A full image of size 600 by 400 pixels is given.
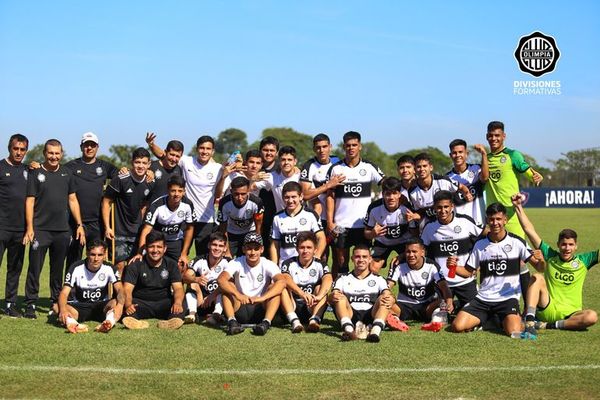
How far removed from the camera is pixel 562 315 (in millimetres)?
8594

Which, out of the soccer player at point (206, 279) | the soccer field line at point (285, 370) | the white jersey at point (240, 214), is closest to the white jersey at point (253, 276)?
the soccer player at point (206, 279)

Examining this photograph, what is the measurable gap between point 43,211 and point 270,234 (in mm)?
2896

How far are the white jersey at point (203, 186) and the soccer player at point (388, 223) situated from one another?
2158 millimetres

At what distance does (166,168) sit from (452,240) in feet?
13.2

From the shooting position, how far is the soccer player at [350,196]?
1010 cm

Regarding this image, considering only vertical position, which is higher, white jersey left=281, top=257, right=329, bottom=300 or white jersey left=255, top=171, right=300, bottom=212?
white jersey left=255, top=171, right=300, bottom=212

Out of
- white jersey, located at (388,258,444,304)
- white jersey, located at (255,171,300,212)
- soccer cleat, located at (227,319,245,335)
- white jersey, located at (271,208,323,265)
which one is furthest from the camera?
white jersey, located at (255,171,300,212)

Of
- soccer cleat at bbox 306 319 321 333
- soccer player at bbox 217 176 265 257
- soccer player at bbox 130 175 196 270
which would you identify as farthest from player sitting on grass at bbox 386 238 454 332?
soccer player at bbox 130 175 196 270

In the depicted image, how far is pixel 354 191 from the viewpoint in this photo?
10141mm

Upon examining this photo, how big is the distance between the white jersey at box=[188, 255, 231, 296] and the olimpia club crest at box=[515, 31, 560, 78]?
31.5 ft

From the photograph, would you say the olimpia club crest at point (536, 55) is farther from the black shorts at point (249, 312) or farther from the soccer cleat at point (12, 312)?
the soccer cleat at point (12, 312)

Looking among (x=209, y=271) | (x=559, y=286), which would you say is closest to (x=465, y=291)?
(x=559, y=286)

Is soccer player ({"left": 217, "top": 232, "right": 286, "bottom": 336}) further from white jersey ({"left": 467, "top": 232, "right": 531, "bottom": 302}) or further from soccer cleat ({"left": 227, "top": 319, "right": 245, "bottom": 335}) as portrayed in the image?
white jersey ({"left": 467, "top": 232, "right": 531, "bottom": 302})

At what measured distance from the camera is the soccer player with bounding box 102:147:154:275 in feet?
33.5
